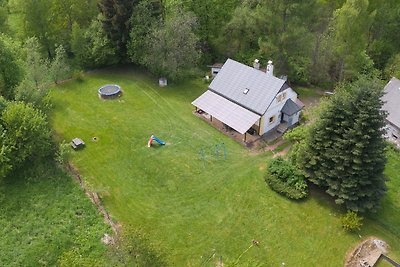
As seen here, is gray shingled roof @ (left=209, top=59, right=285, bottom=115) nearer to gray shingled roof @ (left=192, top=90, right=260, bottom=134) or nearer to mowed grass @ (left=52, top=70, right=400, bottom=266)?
gray shingled roof @ (left=192, top=90, right=260, bottom=134)

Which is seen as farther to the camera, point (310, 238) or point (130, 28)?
point (130, 28)

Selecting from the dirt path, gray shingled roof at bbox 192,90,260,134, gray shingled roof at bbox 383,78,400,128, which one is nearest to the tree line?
gray shingled roof at bbox 383,78,400,128

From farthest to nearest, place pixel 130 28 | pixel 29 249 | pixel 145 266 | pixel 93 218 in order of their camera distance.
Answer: pixel 130 28 → pixel 93 218 → pixel 29 249 → pixel 145 266

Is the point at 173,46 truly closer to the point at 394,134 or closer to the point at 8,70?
the point at 8,70

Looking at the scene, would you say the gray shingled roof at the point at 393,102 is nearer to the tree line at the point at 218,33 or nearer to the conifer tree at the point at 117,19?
the tree line at the point at 218,33

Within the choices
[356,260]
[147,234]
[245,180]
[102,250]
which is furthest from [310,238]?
[102,250]

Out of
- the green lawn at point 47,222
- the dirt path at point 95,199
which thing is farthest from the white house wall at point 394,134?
the green lawn at point 47,222

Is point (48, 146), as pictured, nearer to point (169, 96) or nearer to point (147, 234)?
point (147, 234)
